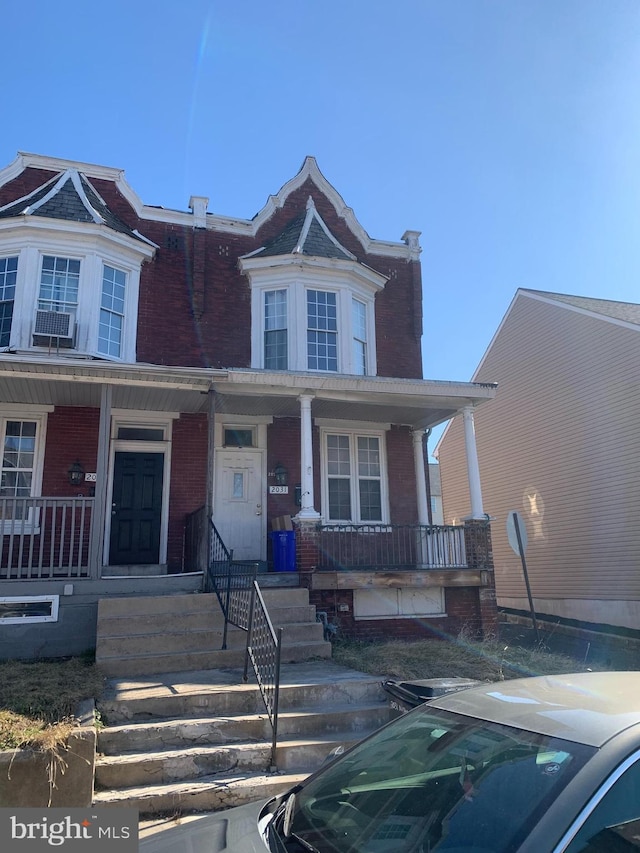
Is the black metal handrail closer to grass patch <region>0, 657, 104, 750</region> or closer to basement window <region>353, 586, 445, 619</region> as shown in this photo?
grass patch <region>0, 657, 104, 750</region>

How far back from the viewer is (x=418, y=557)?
11.3 meters

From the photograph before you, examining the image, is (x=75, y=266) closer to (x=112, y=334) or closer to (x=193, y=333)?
(x=112, y=334)

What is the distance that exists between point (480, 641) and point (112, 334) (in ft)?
27.1

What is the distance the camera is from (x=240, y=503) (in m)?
11.5

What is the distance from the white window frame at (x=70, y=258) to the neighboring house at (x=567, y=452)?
35.4ft

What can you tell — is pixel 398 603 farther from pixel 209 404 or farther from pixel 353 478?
pixel 209 404

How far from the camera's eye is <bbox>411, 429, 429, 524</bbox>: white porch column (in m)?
12.5

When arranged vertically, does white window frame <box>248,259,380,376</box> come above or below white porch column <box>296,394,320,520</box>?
above

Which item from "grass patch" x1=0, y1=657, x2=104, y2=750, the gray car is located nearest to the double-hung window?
"grass patch" x1=0, y1=657, x2=104, y2=750

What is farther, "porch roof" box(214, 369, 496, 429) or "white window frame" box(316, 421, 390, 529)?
"white window frame" box(316, 421, 390, 529)

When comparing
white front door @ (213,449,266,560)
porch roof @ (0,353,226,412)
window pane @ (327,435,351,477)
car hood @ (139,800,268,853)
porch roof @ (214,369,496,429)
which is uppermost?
porch roof @ (214,369,496,429)

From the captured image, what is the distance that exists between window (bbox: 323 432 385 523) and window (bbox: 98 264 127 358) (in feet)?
14.2

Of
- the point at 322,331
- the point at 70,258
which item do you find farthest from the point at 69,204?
the point at 322,331

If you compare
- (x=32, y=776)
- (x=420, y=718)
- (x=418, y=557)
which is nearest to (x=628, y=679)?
(x=420, y=718)
